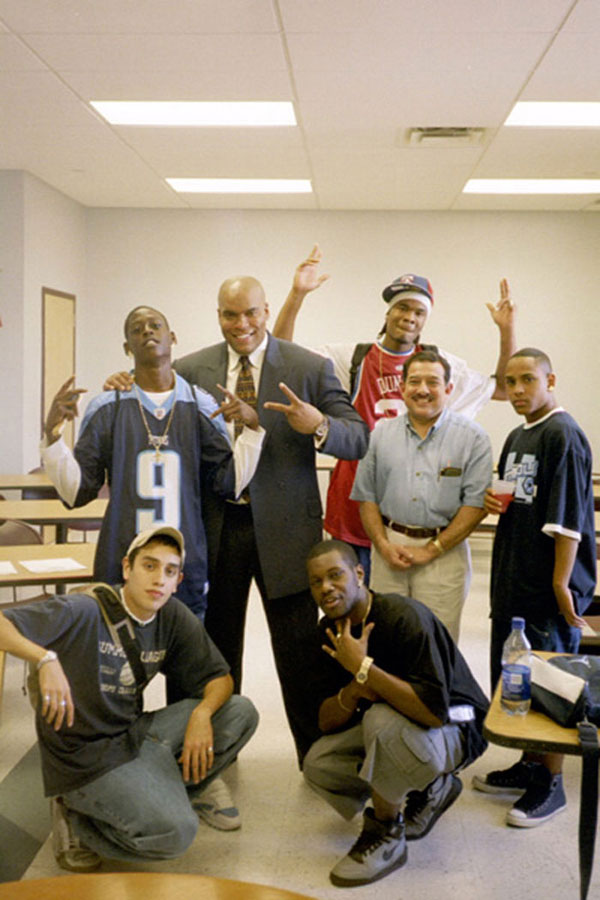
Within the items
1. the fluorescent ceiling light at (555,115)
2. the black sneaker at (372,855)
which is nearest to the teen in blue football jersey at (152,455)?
the black sneaker at (372,855)

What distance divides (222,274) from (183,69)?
4.20m

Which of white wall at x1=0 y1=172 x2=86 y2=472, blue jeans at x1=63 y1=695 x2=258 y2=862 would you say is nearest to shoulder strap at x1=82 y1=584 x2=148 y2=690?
blue jeans at x1=63 y1=695 x2=258 y2=862

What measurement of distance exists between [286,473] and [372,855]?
1.20 m

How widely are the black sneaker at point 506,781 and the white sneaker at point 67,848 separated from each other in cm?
138

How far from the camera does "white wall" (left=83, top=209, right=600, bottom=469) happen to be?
8.84 metres

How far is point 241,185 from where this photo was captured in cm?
766

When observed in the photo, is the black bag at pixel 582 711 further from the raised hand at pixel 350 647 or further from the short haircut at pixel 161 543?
the short haircut at pixel 161 543

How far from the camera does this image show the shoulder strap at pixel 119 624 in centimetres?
259

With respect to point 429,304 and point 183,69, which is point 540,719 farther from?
point 183,69

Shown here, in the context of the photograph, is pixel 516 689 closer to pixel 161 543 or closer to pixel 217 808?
pixel 161 543

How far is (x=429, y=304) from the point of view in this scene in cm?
361

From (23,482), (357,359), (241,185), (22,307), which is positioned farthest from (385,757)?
(241,185)

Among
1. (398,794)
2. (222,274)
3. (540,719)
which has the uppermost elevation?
(222,274)

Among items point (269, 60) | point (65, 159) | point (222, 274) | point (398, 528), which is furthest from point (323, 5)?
point (222, 274)
